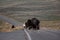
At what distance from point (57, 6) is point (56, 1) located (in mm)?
2306

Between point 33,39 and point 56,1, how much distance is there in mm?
20908

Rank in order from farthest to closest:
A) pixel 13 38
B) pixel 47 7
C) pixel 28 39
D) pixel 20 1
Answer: pixel 20 1
pixel 47 7
pixel 13 38
pixel 28 39

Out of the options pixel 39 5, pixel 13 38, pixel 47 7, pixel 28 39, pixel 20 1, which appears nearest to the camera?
pixel 28 39

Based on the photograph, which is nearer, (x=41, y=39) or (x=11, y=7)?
(x=41, y=39)

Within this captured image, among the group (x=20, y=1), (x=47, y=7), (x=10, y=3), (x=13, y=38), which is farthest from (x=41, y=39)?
(x=20, y=1)

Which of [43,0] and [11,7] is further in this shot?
[43,0]

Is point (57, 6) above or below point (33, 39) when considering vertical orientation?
below

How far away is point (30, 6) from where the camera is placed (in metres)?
21.8

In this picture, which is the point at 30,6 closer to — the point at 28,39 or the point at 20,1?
the point at 20,1

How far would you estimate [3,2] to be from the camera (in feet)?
73.6

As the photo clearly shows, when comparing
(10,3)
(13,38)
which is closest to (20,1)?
(10,3)

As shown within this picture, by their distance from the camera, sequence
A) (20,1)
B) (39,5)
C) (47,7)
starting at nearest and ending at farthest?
(47,7) < (39,5) < (20,1)

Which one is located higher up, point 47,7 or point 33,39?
point 33,39

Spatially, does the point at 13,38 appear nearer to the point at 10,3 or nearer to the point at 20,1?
the point at 10,3
